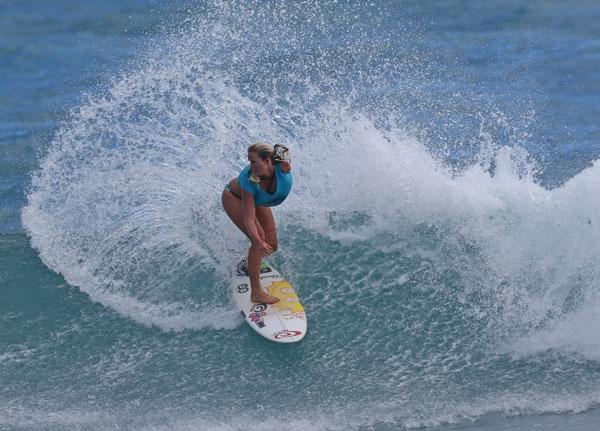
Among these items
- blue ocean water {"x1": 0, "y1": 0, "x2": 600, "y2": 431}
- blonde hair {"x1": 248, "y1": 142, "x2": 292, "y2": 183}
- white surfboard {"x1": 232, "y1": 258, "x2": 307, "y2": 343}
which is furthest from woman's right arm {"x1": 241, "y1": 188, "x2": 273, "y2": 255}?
blue ocean water {"x1": 0, "y1": 0, "x2": 600, "y2": 431}

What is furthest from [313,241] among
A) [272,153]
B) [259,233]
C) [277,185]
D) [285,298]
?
[272,153]

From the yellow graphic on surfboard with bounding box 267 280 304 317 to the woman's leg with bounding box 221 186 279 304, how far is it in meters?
0.07

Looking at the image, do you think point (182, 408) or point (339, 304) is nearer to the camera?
point (182, 408)

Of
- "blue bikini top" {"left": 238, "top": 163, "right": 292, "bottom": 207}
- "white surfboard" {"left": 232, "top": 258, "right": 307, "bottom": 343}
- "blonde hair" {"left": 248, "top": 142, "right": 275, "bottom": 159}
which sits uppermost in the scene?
"blonde hair" {"left": 248, "top": 142, "right": 275, "bottom": 159}

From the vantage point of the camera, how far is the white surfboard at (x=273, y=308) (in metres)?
8.75

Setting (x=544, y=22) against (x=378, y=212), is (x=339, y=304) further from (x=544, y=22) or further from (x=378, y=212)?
(x=544, y=22)

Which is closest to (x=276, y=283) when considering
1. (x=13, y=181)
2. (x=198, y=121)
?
(x=198, y=121)

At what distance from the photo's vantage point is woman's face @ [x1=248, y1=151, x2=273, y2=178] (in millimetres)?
8141

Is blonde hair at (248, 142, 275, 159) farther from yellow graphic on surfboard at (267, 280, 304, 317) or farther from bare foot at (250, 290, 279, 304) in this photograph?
yellow graphic on surfboard at (267, 280, 304, 317)

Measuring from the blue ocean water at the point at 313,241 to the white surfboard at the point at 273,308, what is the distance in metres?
0.13

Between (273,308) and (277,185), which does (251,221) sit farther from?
(273,308)

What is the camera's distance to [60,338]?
887 cm

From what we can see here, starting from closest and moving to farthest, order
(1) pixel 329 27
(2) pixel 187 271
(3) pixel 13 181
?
1. (2) pixel 187 271
2. (3) pixel 13 181
3. (1) pixel 329 27

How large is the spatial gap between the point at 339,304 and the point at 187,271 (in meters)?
1.46
